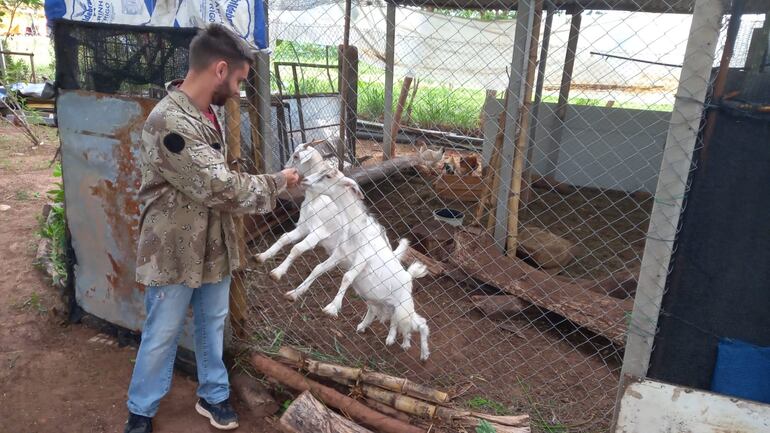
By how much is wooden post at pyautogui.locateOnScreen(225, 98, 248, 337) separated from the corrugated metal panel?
2.13 m

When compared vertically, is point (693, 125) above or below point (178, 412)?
above

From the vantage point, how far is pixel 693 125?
83.3 inches

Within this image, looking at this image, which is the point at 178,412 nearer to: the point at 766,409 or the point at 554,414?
the point at 554,414

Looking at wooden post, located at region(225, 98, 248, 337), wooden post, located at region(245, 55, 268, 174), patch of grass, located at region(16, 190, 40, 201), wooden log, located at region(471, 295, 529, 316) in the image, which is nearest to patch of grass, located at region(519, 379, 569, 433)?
wooden log, located at region(471, 295, 529, 316)

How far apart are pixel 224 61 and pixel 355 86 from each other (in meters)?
6.51

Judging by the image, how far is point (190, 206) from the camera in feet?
8.29

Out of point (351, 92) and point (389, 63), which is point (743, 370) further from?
point (389, 63)

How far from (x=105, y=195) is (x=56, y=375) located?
119 cm

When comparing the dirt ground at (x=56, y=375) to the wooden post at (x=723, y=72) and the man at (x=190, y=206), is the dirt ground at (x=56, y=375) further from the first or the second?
the wooden post at (x=723, y=72)

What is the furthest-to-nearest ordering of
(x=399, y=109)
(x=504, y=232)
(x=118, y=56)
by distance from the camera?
(x=399, y=109)
(x=504, y=232)
(x=118, y=56)

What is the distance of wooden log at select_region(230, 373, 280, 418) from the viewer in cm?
318

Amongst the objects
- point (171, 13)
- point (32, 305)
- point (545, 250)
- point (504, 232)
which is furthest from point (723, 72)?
point (32, 305)

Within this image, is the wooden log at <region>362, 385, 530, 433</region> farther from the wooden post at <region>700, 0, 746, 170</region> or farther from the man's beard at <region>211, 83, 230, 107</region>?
the man's beard at <region>211, 83, 230, 107</region>

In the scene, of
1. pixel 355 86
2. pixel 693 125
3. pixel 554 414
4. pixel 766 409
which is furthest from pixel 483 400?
pixel 355 86
